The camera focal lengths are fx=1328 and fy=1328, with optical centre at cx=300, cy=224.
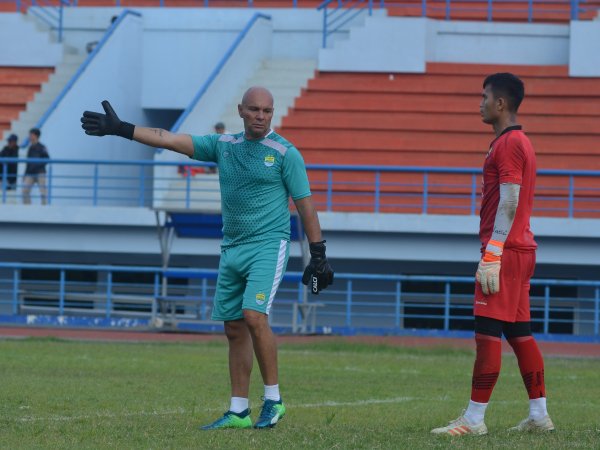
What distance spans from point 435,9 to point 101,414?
20725 mm

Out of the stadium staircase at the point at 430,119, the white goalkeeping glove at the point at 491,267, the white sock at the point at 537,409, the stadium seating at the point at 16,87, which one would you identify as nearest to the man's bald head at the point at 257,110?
the white goalkeeping glove at the point at 491,267

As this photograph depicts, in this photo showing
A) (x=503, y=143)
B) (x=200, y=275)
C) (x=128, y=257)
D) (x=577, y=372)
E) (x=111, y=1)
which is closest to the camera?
(x=503, y=143)

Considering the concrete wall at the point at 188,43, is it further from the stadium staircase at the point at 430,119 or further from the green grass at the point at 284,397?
the green grass at the point at 284,397

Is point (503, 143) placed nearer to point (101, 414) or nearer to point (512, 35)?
point (101, 414)

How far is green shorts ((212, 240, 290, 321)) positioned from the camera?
7.50m

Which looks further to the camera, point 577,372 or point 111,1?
point 111,1

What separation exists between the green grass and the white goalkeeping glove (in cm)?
83

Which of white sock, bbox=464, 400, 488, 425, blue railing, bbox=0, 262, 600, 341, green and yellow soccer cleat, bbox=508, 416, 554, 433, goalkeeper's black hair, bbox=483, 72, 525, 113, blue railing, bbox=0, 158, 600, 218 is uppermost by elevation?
goalkeeper's black hair, bbox=483, 72, 525, 113

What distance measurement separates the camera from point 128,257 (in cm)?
2422

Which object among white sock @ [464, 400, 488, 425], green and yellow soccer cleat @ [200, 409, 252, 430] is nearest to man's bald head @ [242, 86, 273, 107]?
green and yellow soccer cleat @ [200, 409, 252, 430]

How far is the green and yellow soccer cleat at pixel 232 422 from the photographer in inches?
293

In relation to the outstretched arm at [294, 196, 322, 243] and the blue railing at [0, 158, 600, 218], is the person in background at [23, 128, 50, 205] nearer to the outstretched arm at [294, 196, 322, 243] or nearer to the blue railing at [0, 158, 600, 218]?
the blue railing at [0, 158, 600, 218]

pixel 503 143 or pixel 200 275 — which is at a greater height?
pixel 503 143

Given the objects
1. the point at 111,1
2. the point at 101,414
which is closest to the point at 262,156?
the point at 101,414
